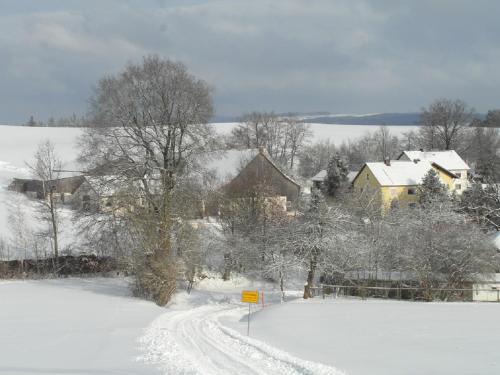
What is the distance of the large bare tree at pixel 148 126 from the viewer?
3462cm

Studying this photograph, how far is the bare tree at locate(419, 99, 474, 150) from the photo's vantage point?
103 metres

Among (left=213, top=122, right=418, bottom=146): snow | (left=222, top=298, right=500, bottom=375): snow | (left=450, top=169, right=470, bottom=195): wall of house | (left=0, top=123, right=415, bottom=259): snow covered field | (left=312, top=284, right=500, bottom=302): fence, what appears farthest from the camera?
(left=213, top=122, right=418, bottom=146): snow

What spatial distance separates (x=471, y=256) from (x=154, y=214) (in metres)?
18.3

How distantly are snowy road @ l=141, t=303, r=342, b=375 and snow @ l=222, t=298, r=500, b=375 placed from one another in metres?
0.80

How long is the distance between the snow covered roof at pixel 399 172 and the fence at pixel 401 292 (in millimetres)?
33003

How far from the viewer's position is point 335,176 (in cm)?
7506

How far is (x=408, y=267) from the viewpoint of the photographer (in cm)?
3659

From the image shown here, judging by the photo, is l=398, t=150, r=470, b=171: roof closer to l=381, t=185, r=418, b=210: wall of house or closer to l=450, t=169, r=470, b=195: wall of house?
l=450, t=169, r=470, b=195: wall of house

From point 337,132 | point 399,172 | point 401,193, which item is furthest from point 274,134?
point 337,132

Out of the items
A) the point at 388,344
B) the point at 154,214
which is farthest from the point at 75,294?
the point at 388,344

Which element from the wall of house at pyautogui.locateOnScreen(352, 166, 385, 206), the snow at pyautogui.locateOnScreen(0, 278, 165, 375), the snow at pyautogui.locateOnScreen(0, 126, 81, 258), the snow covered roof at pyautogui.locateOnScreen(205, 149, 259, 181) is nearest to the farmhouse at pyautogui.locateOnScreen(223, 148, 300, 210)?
the snow covered roof at pyautogui.locateOnScreen(205, 149, 259, 181)

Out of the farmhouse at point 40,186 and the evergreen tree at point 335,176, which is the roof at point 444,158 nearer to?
the evergreen tree at point 335,176

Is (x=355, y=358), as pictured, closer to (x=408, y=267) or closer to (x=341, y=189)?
(x=408, y=267)

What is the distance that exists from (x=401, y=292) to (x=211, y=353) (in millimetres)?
21891
